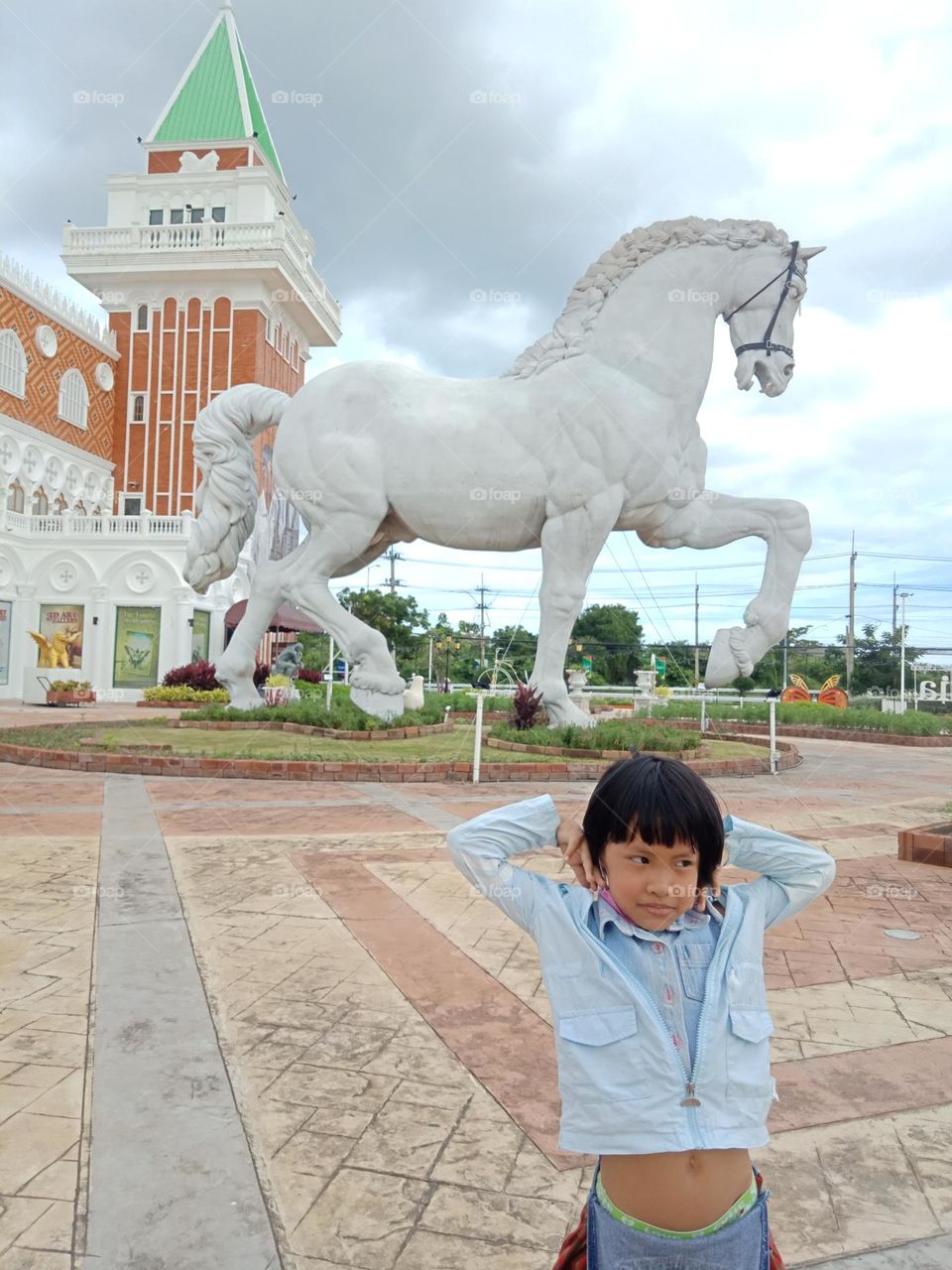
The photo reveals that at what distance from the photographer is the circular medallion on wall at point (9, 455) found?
25.0 metres

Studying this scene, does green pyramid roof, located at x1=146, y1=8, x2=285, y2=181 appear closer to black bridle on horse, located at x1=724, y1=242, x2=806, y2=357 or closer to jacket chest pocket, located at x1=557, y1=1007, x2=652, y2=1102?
black bridle on horse, located at x1=724, y1=242, x2=806, y2=357

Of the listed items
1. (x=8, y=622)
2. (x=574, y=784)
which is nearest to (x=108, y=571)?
(x=8, y=622)

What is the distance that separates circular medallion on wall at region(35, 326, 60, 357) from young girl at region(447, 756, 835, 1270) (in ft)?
101

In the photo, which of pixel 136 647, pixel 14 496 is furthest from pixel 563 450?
pixel 14 496

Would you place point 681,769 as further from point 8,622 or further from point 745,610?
point 8,622

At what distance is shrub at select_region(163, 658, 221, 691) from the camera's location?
1911 centimetres

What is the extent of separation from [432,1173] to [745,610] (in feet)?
18.6

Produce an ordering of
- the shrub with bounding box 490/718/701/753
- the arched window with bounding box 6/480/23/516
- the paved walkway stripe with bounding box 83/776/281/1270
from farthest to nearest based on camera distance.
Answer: the arched window with bounding box 6/480/23/516 < the shrub with bounding box 490/718/701/753 < the paved walkway stripe with bounding box 83/776/281/1270

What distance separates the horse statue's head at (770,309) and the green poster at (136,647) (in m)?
18.3

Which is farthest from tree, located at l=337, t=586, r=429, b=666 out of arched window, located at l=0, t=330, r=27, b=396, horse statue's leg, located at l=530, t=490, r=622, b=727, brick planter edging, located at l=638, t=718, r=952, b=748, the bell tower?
horse statue's leg, located at l=530, t=490, r=622, b=727

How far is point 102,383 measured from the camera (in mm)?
31750

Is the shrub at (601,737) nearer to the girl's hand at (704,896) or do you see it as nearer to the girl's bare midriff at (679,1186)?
the girl's hand at (704,896)

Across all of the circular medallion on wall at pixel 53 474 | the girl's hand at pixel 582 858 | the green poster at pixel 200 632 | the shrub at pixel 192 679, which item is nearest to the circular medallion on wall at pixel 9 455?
the circular medallion on wall at pixel 53 474
